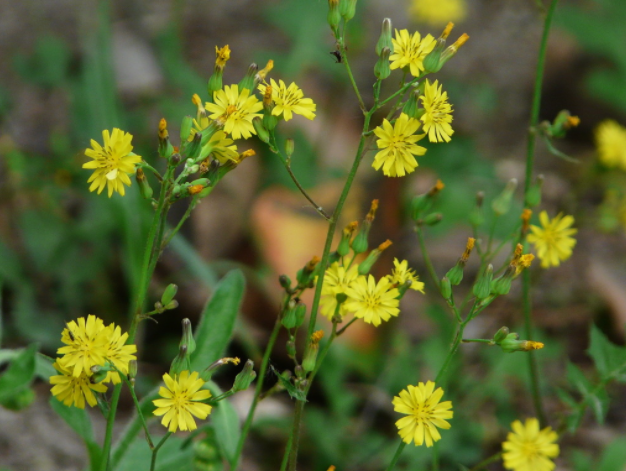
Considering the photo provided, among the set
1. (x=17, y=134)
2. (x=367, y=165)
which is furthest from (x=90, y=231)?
(x=367, y=165)

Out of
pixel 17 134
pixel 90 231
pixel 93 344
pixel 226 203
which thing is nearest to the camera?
pixel 93 344

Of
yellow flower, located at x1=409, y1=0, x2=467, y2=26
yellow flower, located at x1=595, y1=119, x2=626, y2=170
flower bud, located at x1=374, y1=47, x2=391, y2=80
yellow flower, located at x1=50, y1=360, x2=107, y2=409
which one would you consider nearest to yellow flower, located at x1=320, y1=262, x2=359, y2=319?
flower bud, located at x1=374, y1=47, x2=391, y2=80

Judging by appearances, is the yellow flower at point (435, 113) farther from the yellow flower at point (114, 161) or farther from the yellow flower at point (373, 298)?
the yellow flower at point (114, 161)

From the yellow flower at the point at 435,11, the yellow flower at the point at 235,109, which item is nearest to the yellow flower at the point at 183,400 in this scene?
the yellow flower at the point at 235,109

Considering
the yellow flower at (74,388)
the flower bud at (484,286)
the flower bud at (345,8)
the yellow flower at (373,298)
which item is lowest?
the yellow flower at (74,388)

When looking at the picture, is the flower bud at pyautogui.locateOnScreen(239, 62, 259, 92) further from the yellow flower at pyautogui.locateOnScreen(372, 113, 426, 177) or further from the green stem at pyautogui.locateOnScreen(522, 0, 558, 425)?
the green stem at pyautogui.locateOnScreen(522, 0, 558, 425)

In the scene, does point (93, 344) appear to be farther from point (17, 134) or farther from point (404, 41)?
point (17, 134)
